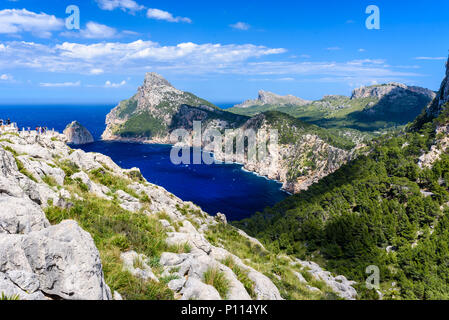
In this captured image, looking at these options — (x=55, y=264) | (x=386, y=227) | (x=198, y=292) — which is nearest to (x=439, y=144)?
(x=386, y=227)

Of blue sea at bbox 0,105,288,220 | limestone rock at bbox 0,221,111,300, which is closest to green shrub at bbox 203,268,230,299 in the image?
limestone rock at bbox 0,221,111,300

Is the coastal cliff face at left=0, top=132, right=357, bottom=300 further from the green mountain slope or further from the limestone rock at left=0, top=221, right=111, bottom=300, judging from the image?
the green mountain slope

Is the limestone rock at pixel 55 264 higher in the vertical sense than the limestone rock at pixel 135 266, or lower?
higher

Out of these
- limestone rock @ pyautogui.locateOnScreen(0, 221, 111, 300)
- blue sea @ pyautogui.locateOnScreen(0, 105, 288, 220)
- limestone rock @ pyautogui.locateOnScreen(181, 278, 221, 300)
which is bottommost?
blue sea @ pyautogui.locateOnScreen(0, 105, 288, 220)

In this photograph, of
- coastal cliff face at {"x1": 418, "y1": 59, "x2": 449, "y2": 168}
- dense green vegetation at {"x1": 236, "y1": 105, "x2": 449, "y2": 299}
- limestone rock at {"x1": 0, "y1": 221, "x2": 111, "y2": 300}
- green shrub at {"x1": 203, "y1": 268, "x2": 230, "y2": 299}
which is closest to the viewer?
limestone rock at {"x1": 0, "y1": 221, "x2": 111, "y2": 300}

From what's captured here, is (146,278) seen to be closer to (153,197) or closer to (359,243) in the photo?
(153,197)

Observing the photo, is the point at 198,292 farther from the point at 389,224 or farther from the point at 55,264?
the point at 389,224

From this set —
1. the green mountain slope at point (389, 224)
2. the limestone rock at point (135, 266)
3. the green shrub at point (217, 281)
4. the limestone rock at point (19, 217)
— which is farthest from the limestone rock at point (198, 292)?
the green mountain slope at point (389, 224)

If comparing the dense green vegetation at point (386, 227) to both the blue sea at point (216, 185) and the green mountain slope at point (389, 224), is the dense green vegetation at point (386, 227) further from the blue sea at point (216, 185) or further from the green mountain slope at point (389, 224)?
the blue sea at point (216, 185)

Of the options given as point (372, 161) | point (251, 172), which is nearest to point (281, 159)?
point (251, 172)
